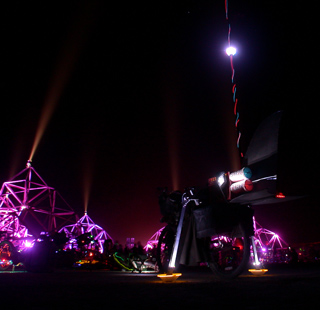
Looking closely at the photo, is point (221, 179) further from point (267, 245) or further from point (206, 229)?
point (267, 245)

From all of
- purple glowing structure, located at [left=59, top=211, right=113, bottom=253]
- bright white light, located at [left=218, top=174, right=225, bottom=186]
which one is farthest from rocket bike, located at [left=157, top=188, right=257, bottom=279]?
purple glowing structure, located at [left=59, top=211, right=113, bottom=253]

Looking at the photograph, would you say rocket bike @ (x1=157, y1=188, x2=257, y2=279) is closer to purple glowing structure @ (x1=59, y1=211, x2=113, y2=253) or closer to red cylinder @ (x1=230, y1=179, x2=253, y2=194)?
red cylinder @ (x1=230, y1=179, x2=253, y2=194)

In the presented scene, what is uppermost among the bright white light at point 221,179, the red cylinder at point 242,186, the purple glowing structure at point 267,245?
the bright white light at point 221,179

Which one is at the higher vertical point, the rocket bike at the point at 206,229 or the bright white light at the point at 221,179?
the bright white light at the point at 221,179

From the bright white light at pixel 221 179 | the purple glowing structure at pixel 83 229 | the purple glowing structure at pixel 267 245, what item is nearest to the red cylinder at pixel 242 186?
the bright white light at pixel 221 179

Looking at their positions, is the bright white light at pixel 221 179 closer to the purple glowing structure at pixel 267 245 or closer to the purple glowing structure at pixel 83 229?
the purple glowing structure at pixel 83 229

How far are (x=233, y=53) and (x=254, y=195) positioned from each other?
5.03 meters

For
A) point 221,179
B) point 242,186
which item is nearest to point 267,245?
point 221,179

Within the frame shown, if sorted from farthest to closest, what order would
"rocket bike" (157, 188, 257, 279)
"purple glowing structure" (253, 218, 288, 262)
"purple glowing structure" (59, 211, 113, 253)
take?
1. "purple glowing structure" (253, 218, 288, 262)
2. "purple glowing structure" (59, 211, 113, 253)
3. "rocket bike" (157, 188, 257, 279)

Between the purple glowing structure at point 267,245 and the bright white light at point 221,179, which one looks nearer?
the bright white light at point 221,179

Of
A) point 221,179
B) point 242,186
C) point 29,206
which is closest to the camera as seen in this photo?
point 242,186

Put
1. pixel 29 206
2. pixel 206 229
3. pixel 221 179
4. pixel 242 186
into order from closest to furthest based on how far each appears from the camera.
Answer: pixel 242 186 < pixel 206 229 < pixel 221 179 < pixel 29 206

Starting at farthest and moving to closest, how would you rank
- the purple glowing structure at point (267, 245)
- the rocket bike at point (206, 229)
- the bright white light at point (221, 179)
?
the purple glowing structure at point (267, 245)
the bright white light at point (221, 179)
the rocket bike at point (206, 229)

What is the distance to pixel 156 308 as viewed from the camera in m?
2.58
